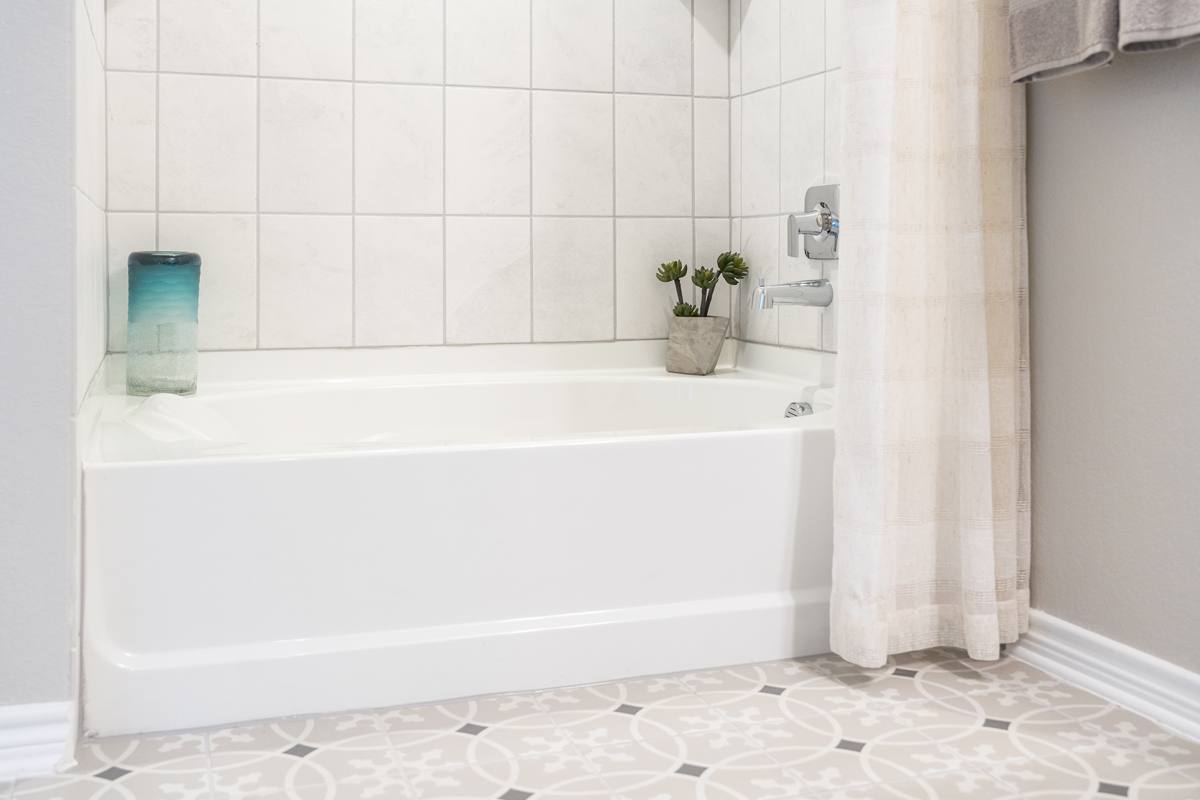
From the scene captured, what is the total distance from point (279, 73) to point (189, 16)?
203mm

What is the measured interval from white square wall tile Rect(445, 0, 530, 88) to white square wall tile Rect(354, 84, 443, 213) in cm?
8

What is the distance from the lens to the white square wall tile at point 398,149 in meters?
→ 2.26

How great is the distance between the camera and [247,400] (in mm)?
2080

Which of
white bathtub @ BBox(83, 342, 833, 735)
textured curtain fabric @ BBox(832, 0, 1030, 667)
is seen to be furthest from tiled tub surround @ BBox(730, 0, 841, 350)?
white bathtub @ BBox(83, 342, 833, 735)

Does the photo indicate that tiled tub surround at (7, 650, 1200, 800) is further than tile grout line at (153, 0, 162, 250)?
No

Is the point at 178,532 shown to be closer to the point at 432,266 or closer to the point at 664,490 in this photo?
the point at 664,490

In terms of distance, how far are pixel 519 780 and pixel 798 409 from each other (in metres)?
1.03

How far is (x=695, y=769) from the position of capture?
1.30 metres

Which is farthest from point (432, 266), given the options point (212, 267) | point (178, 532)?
point (178, 532)

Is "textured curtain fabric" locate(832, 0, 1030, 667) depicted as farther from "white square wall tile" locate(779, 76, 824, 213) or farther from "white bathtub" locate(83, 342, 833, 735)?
"white square wall tile" locate(779, 76, 824, 213)

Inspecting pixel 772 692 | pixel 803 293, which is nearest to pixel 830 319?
pixel 803 293

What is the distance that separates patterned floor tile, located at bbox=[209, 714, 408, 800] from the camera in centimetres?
125

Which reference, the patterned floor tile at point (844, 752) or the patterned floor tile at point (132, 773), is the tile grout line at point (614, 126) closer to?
the patterned floor tile at point (844, 752)

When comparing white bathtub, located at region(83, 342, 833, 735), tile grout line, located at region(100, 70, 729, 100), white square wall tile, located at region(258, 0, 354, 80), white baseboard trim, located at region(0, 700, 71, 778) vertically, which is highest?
white square wall tile, located at region(258, 0, 354, 80)
